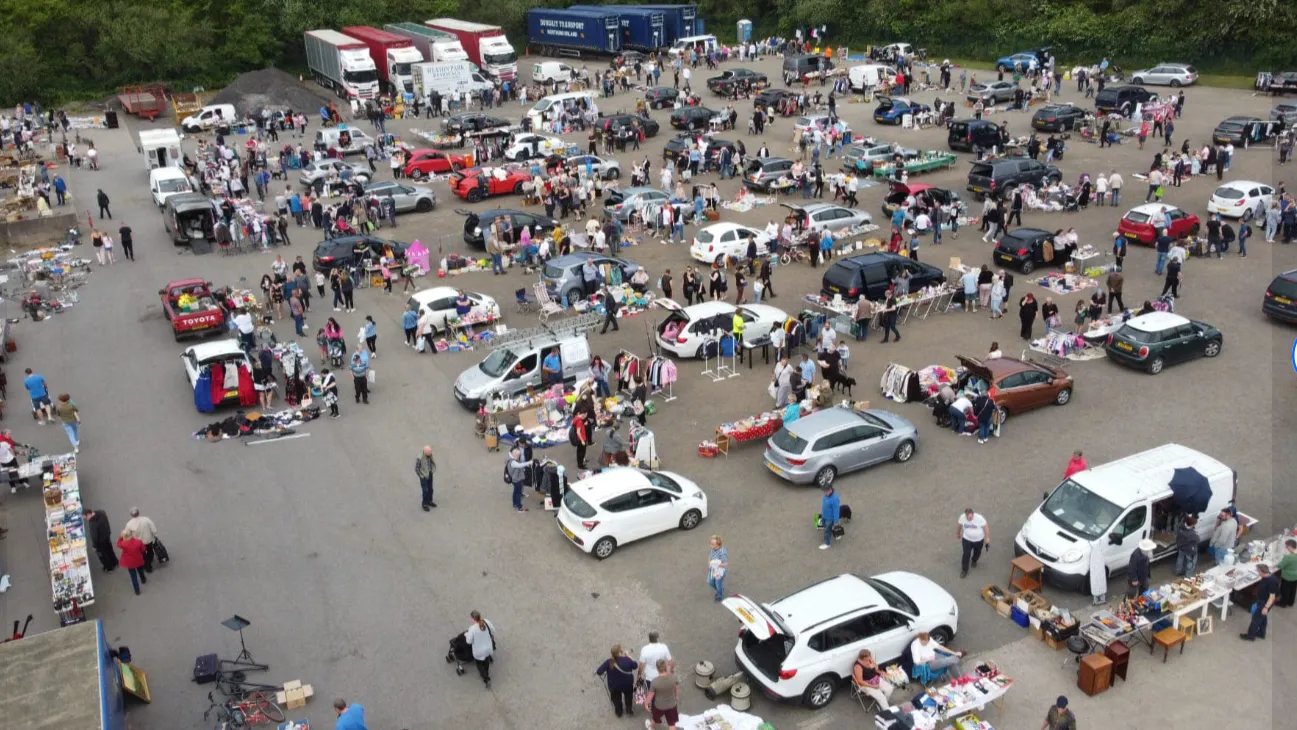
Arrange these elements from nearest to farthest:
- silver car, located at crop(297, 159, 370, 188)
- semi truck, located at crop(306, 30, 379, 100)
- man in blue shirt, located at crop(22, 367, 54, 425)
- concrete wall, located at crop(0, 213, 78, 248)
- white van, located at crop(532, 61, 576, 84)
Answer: man in blue shirt, located at crop(22, 367, 54, 425), concrete wall, located at crop(0, 213, 78, 248), silver car, located at crop(297, 159, 370, 188), semi truck, located at crop(306, 30, 379, 100), white van, located at crop(532, 61, 576, 84)

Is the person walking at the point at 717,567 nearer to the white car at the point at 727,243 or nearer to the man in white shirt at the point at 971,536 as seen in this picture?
the man in white shirt at the point at 971,536

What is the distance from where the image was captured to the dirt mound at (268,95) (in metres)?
54.9

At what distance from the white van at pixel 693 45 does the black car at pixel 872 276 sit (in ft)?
140

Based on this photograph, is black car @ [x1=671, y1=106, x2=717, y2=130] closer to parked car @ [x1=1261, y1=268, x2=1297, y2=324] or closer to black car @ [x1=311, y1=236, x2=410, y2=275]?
black car @ [x1=311, y1=236, x2=410, y2=275]

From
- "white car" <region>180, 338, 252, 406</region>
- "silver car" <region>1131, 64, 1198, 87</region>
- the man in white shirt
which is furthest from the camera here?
"silver car" <region>1131, 64, 1198, 87</region>

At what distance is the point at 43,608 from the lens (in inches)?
636

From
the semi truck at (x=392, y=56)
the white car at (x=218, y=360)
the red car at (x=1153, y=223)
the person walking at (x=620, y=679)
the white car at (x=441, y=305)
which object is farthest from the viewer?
the semi truck at (x=392, y=56)

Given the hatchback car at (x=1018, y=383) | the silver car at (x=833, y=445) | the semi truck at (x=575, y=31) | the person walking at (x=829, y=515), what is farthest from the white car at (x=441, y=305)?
the semi truck at (x=575, y=31)

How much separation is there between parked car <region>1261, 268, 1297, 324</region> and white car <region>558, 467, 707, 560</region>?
16.2 metres

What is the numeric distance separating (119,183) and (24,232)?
841 centimetres

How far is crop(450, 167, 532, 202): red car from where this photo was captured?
38281mm

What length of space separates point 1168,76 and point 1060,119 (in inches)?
546

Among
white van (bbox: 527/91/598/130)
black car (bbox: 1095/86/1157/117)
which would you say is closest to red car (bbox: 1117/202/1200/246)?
black car (bbox: 1095/86/1157/117)

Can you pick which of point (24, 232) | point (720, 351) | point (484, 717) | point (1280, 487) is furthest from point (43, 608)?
point (24, 232)
